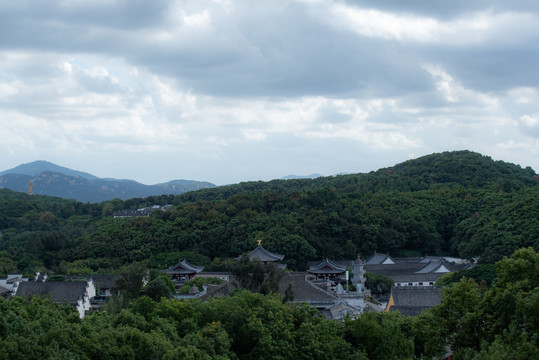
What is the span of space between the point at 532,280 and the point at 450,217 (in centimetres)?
4265

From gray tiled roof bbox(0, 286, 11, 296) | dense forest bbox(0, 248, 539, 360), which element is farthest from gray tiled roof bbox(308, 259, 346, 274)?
dense forest bbox(0, 248, 539, 360)

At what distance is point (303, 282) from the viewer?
2847 cm

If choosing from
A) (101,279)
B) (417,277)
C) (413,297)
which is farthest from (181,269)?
(413,297)

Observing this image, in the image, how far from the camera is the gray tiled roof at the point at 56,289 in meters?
31.6

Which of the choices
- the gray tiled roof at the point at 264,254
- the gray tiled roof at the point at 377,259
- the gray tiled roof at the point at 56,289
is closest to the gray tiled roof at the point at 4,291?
the gray tiled roof at the point at 56,289

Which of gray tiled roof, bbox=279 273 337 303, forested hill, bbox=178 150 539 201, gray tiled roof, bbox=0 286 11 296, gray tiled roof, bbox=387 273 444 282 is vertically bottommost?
gray tiled roof, bbox=0 286 11 296

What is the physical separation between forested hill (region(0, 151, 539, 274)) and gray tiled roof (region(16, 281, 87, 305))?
9.75 m

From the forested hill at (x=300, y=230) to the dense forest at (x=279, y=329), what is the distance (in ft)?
78.4

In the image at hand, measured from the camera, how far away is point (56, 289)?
105 feet

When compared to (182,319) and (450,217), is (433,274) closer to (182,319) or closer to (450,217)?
(450,217)

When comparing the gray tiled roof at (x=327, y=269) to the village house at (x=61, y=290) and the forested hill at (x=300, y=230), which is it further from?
the village house at (x=61, y=290)

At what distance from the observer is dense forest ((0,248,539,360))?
1501 cm

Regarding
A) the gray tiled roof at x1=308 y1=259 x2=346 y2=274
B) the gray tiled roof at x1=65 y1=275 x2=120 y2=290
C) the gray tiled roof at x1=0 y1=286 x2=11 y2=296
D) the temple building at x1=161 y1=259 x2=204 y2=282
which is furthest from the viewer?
the temple building at x1=161 y1=259 x2=204 y2=282

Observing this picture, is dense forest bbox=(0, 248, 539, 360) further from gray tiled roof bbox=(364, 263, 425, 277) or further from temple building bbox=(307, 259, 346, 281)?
gray tiled roof bbox=(364, 263, 425, 277)
